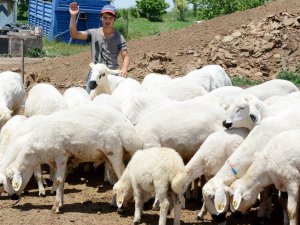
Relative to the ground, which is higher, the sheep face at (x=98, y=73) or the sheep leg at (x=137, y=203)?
the sheep face at (x=98, y=73)

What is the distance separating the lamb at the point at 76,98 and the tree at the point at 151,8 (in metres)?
53.4

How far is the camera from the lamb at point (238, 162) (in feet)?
25.4

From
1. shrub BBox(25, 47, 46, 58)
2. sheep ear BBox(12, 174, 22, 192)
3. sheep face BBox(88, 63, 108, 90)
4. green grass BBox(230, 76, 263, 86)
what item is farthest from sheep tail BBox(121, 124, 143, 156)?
shrub BBox(25, 47, 46, 58)

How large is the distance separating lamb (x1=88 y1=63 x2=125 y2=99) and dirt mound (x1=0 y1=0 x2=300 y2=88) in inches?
276

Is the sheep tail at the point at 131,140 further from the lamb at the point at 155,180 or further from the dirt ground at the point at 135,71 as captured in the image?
the dirt ground at the point at 135,71

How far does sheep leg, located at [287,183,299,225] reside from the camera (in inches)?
284

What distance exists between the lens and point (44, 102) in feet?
37.1

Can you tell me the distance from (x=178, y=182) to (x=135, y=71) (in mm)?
14966

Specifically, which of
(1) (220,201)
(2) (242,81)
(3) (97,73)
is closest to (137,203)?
(1) (220,201)

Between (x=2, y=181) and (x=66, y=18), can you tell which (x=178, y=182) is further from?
(x=66, y=18)

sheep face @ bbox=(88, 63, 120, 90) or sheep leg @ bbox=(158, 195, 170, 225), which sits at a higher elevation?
sheep face @ bbox=(88, 63, 120, 90)

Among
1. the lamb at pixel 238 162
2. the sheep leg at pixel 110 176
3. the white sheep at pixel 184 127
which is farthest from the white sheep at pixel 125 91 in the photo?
the lamb at pixel 238 162

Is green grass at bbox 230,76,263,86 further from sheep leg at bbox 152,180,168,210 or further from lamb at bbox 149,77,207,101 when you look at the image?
sheep leg at bbox 152,180,168,210

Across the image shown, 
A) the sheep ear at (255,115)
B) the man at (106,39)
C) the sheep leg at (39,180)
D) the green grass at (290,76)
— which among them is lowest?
the sheep leg at (39,180)
